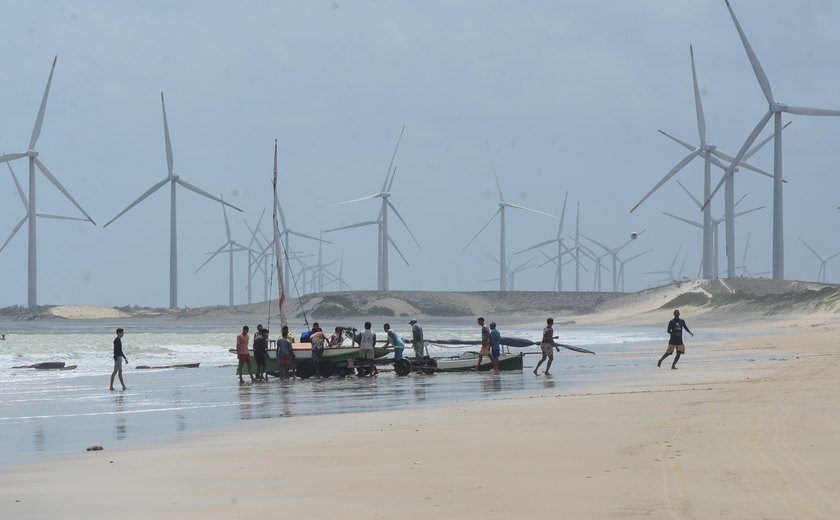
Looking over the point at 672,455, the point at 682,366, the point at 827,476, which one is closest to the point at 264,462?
the point at 672,455

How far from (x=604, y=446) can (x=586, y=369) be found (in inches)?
938

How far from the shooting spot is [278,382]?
35938 mm

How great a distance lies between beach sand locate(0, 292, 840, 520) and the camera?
1069 centimetres

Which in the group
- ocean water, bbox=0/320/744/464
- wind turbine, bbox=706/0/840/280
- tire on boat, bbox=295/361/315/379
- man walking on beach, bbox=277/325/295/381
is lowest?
ocean water, bbox=0/320/744/464

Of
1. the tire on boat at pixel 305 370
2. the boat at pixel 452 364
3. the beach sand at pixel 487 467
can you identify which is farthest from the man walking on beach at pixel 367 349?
the beach sand at pixel 487 467

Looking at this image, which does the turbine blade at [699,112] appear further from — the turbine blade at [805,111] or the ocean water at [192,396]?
the ocean water at [192,396]

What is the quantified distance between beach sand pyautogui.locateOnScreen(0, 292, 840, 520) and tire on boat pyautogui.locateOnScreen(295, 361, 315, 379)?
15909 mm

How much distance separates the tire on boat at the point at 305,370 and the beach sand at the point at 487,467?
1591 cm

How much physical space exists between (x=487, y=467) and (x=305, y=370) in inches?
981

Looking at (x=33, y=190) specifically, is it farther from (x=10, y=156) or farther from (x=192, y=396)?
(x=192, y=396)

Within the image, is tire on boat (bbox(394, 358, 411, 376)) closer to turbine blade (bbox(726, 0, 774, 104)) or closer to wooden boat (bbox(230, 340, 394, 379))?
wooden boat (bbox(230, 340, 394, 379))

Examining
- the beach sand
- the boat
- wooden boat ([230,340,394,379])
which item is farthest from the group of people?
the beach sand

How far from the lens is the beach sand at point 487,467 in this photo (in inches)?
421

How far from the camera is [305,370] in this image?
3778 centimetres
